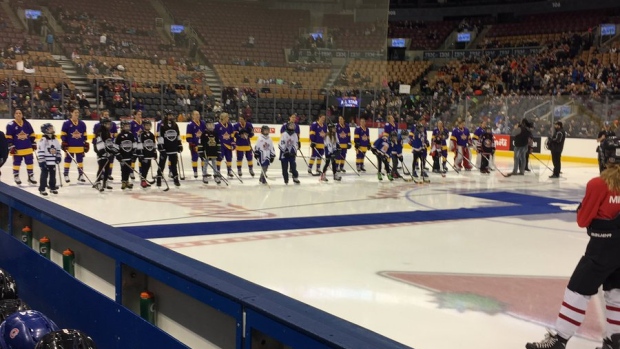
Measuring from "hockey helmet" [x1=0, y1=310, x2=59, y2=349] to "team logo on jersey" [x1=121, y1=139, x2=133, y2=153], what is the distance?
31.0 ft

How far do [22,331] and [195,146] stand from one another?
11254 mm

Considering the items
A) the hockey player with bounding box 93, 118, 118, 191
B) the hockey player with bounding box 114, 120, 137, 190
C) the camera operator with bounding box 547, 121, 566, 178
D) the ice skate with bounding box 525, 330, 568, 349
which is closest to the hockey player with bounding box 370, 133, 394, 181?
the camera operator with bounding box 547, 121, 566, 178

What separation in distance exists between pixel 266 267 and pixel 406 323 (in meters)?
1.83

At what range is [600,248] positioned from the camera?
3541 mm

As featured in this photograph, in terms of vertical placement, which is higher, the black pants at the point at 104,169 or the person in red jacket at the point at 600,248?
the person in red jacket at the point at 600,248

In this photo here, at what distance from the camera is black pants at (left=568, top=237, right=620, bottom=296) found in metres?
3.53

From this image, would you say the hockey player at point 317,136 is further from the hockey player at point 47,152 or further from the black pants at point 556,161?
the hockey player at point 47,152

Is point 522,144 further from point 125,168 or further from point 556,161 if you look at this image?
point 125,168

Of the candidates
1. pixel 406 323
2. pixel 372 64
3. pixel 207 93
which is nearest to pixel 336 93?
pixel 372 64

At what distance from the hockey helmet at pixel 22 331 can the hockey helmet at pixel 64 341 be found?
0.20 meters

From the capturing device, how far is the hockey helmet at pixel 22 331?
190 centimetres

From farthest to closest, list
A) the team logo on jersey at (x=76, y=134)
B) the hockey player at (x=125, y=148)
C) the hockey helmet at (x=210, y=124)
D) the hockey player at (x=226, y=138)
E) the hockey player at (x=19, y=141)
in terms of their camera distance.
A: the hockey player at (x=226, y=138) < the hockey helmet at (x=210, y=124) < the team logo on jersey at (x=76, y=134) < the hockey player at (x=19, y=141) < the hockey player at (x=125, y=148)

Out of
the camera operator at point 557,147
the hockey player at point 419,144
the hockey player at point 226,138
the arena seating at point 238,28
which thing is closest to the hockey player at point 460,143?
the camera operator at point 557,147

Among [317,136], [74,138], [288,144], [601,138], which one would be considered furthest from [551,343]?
[317,136]
